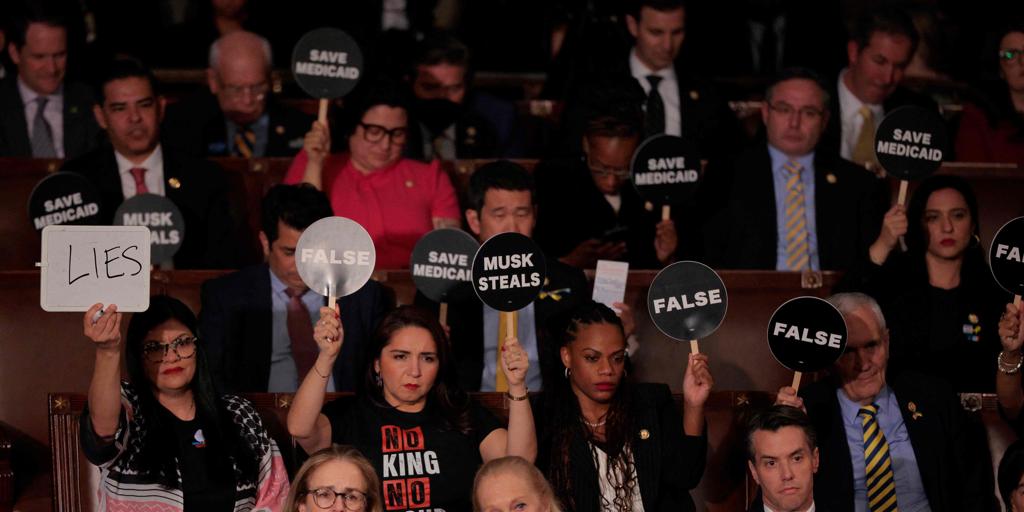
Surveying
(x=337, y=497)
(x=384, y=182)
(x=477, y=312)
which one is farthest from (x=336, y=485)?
(x=384, y=182)

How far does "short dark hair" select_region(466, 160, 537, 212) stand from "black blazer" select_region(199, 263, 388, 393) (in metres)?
0.59

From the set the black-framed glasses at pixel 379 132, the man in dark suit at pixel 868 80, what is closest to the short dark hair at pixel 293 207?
the black-framed glasses at pixel 379 132

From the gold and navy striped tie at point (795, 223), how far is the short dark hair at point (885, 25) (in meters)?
0.90

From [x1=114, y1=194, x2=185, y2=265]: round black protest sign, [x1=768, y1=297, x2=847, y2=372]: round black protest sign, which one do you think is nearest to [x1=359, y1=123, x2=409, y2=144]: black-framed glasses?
[x1=114, y1=194, x2=185, y2=265]: round black protest sign

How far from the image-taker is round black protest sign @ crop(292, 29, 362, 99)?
546cm

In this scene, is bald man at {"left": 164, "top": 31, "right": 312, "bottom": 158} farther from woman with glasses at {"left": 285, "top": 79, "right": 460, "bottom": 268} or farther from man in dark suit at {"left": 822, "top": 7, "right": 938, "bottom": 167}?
man in dark suit at {"left": 822, "top": 7, "right": 938, "bottom": 167}

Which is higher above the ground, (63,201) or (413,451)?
(63,201)

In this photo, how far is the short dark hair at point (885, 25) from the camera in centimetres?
624

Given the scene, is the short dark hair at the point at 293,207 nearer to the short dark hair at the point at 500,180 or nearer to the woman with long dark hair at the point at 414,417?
the short dark hair at the point at 500,180

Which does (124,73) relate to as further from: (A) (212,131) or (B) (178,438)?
(B) (178,438)

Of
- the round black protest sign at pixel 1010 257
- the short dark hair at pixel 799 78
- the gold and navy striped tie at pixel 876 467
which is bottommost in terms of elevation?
the gold and navy striped tie at pixel 876 467

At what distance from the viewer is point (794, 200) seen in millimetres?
5688

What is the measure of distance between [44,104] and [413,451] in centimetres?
285

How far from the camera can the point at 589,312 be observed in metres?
4.41
